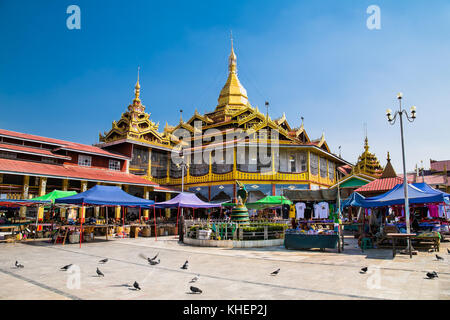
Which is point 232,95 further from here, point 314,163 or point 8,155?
point 8,155

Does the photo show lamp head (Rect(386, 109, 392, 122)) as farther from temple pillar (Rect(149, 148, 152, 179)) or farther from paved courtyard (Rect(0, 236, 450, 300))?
temple pillar (Rect(149, 148, 152, 179))

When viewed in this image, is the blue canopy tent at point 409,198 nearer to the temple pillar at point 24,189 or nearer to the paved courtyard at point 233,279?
the paved courtyard at point 233,279

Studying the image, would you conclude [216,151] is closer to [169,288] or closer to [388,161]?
[388,161]

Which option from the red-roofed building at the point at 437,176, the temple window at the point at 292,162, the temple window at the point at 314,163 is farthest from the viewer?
the red-roofed building at the point at 437,176

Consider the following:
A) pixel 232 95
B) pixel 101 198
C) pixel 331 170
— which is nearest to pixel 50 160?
pixel 101 198

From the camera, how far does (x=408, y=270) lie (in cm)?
816

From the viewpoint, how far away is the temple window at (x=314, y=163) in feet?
106

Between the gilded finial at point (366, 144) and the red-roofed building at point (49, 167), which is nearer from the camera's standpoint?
the red-roofed building at point (49, 167)

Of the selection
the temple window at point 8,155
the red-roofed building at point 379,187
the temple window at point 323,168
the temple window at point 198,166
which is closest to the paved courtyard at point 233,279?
the red-roofed building at point 379,187

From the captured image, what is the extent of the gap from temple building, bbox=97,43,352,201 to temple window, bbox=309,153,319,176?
21mm

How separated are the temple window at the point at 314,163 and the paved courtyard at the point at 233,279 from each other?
865 inches

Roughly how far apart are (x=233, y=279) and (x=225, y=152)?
2565 centimetres
